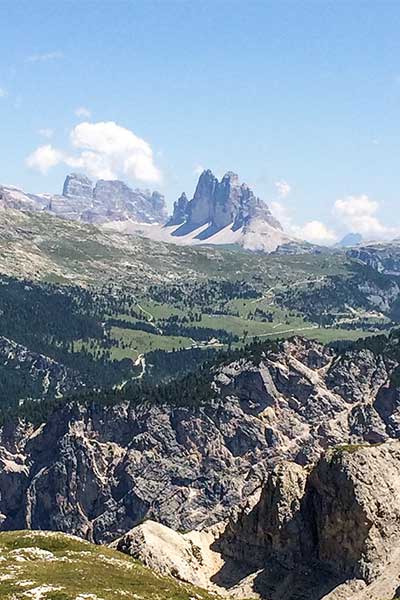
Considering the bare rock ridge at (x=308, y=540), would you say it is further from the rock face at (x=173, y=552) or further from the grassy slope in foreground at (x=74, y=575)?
the grassy slope in foreground at (x=74, y=575)

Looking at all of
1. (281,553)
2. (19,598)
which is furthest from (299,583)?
(19,598)

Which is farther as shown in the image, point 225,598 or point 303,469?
point 303,469

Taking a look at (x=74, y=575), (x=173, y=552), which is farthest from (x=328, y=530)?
(x=74, y=575)

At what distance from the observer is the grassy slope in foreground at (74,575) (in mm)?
77750

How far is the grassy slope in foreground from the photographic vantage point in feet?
255

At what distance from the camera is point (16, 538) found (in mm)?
104812

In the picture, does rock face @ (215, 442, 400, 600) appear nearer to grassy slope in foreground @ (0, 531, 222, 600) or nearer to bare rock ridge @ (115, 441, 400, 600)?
bare rock ridge @ (115, 441, 400, 600)

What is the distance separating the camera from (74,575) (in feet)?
277

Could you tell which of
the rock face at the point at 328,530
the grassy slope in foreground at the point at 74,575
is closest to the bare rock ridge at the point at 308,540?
the rock face at the point at 328,530

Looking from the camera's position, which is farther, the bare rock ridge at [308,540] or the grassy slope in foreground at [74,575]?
the bare rock ridge at [308,540]

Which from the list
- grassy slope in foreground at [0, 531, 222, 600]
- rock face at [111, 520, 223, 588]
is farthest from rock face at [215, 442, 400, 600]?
grassy slope in foreground at [0, 531, 222, 600]

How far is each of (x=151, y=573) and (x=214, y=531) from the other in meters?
20.7

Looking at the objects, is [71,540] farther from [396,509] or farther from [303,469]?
[396,509]

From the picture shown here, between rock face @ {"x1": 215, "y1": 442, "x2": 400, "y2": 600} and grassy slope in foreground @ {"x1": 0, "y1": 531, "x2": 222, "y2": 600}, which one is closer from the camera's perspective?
grassy slope in foreground @ {"x1": 0, "y1": 531, "x2": 222, "y2": 600}
